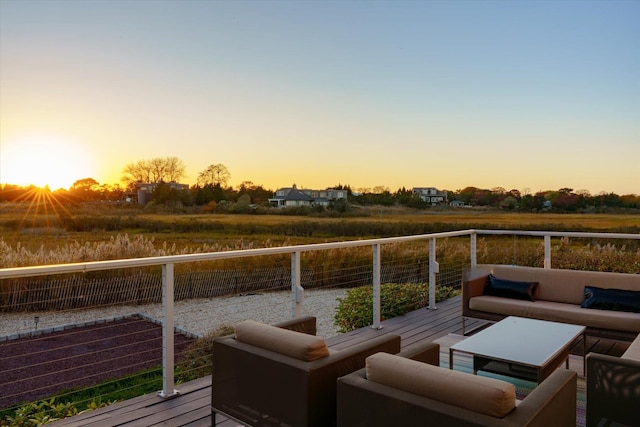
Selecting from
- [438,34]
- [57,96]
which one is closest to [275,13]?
[438,34]

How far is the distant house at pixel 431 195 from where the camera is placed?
13.7m

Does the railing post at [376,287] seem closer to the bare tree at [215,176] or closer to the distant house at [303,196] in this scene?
the bare tree at [215,176]

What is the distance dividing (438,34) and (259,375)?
8.98 m

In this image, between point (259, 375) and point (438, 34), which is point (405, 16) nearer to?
point (438, 34)

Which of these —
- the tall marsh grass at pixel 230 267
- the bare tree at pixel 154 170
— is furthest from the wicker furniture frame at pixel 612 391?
the bare tree at pixel 154 170

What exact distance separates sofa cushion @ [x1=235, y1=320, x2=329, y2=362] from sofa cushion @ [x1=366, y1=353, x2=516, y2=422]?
33 centimetres

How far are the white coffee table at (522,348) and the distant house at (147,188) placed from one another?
12753 mm

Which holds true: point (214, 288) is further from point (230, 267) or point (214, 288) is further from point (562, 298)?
point (562, 298)

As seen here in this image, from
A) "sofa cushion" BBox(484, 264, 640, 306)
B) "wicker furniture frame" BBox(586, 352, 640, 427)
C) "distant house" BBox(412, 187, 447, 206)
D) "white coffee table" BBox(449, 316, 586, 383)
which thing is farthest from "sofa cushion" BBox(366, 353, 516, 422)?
"distant house" BBox(412, 187, 447, 206)

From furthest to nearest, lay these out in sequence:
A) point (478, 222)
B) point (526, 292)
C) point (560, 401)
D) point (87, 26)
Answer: point (478, 222), point (87, 26), point (526, 292), point (560, 401)

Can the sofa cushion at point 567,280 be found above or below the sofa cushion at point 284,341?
below

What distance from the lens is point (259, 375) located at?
2293 millimetres

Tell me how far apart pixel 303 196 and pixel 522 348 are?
12278mm

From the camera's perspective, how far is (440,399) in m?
1.72
